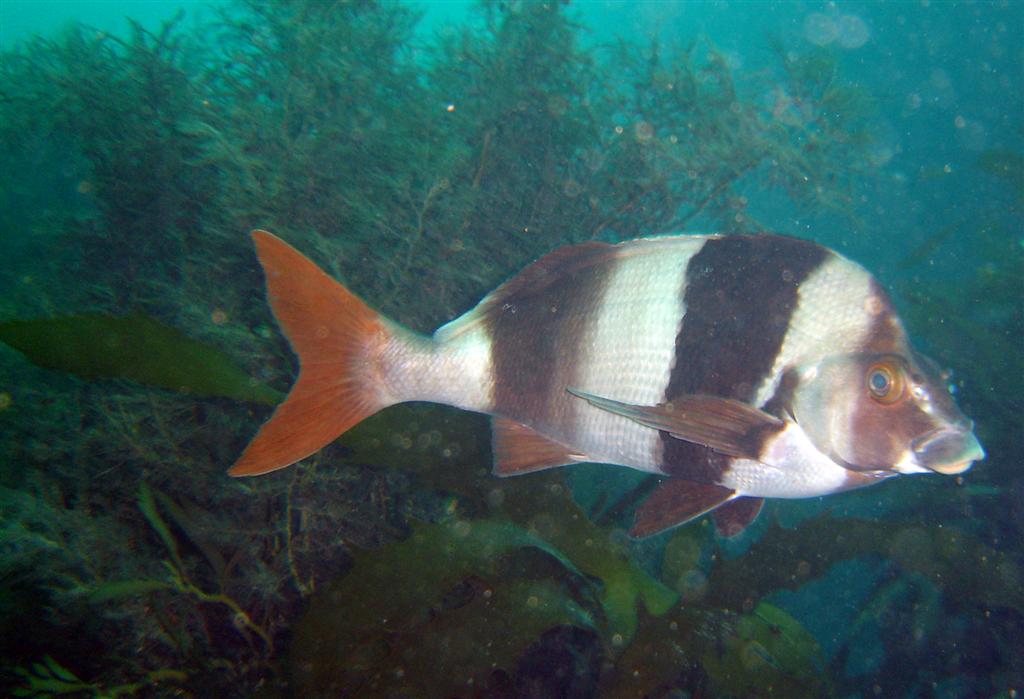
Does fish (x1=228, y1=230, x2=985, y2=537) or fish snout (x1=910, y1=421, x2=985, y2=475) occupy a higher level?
fish (x1=228, y1=230, x2=985, y2=537)

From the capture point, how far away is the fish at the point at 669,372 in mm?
1726

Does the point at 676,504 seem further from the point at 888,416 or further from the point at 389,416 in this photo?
the point at 389,416

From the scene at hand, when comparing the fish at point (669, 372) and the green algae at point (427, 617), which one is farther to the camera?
the green algae at point (427, 617)

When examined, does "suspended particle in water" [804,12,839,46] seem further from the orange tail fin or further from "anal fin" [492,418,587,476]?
the orange tail fin

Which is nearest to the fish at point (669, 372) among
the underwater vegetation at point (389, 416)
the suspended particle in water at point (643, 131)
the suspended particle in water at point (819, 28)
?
the underwater vegetation at point (389, 416)

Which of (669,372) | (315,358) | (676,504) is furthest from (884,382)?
(315,358)

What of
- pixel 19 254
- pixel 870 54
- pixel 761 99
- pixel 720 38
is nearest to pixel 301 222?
pixel 19 254

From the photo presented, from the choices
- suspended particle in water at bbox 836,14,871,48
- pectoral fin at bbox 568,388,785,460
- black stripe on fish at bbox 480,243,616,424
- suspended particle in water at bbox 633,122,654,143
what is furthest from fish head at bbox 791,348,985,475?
suspended particle in water at bbox 836,14,871,48

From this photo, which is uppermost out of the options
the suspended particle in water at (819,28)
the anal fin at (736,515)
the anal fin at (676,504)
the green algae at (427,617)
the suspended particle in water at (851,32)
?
the suspended particle in water at (819,28)

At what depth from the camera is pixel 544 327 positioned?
2.08 m

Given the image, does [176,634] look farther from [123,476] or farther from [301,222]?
[301,222]

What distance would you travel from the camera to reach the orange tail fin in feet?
6.34

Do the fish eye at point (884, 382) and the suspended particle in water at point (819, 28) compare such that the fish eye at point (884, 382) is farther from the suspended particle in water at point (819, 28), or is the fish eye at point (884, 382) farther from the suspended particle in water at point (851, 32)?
the suspended particle in water at point (819, 28)

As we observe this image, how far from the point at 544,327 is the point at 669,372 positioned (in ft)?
1.64
